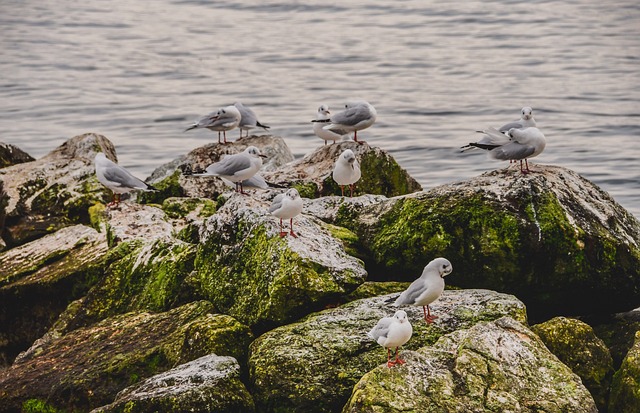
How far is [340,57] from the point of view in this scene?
35312mm

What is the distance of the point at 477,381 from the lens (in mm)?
7949

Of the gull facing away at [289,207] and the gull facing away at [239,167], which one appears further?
the gull facing away at [239,167]

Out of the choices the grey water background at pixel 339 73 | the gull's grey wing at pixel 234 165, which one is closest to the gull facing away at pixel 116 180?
the gull's grey wing at pixel 234 165

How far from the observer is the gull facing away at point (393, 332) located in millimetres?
8281

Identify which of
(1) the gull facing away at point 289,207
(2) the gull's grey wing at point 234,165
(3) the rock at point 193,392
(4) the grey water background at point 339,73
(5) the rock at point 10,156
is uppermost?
(1) the gull facing away at point 289,207

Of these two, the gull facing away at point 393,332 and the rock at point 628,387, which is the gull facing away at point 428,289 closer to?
the gull facing away at point 393,332

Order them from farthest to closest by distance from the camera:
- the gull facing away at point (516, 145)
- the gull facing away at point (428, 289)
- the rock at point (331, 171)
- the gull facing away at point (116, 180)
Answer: the gull facing away at point (116, 180)
the rock at point (331, 171)
the gull facing away at point (516, 145)
the gull facing away at point (428, 289)

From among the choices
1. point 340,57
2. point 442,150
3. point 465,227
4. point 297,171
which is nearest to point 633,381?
point 465,227

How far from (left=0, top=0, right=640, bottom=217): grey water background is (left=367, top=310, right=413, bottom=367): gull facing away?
1219 centimetres

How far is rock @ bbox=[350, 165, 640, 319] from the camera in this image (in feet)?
33.5

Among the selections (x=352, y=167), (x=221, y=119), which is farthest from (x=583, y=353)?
(x=221, y=119)

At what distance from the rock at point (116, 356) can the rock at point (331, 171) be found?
3050mm

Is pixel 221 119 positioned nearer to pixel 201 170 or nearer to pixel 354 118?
pixel 201 170

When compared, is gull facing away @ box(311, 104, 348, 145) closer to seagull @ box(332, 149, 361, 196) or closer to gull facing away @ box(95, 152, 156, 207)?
seagull @ box(332, 149, 361, 196)
